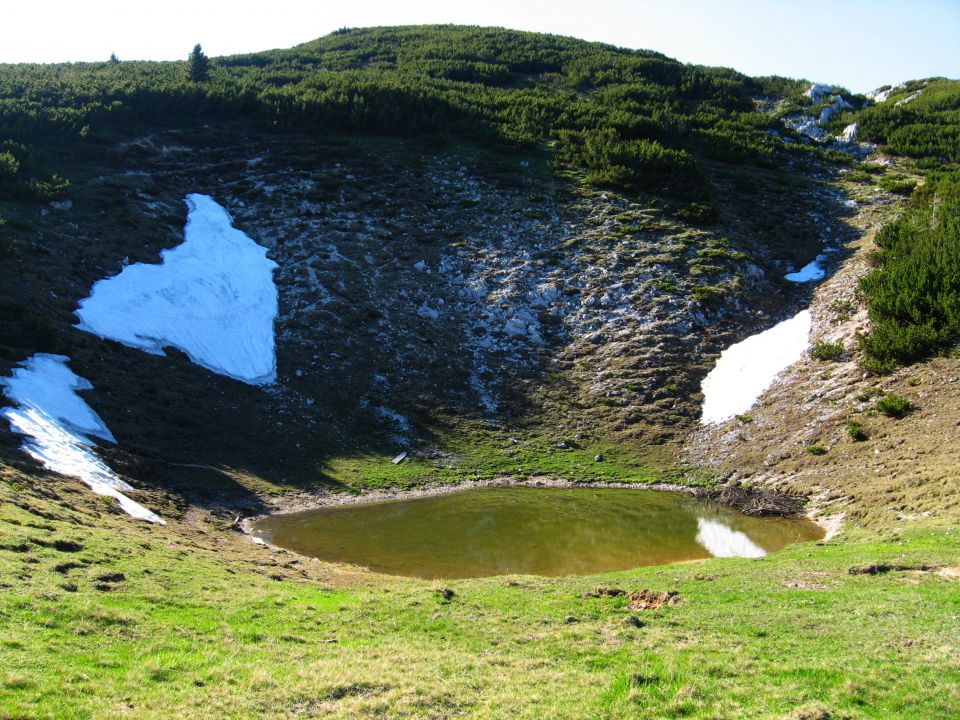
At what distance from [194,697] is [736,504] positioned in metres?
24.2

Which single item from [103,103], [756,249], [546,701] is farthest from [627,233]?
[103,103]

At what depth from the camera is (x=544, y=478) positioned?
106ft

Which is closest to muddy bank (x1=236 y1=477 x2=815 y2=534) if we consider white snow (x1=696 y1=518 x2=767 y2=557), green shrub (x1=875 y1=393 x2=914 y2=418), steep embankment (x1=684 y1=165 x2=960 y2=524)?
steep embankment (x1=684 y1=165 x2=960 y2=524)

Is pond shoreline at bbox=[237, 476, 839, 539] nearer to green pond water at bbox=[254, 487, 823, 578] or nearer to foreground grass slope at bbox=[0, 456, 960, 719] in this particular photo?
green pond water at bbox=[254, 487, 823, 578]

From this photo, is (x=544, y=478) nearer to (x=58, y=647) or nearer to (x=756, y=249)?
(x=58, y=647)

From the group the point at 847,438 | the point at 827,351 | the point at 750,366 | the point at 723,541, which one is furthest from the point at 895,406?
the point at 723,541

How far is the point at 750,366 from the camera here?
3828 cm

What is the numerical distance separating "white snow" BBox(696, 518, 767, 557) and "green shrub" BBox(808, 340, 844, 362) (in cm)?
1405

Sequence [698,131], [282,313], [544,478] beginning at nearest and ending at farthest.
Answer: [544,478] → [282,313] → [698,131]

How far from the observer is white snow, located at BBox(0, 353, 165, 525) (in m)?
23.4

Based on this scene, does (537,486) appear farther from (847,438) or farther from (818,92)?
(818,92)

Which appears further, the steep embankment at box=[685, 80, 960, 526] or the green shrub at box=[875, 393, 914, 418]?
the green shrub at box=[875, 393, 914, 418]

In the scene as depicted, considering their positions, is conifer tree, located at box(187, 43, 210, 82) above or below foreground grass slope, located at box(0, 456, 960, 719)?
above

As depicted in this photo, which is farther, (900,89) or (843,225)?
(900,89)
